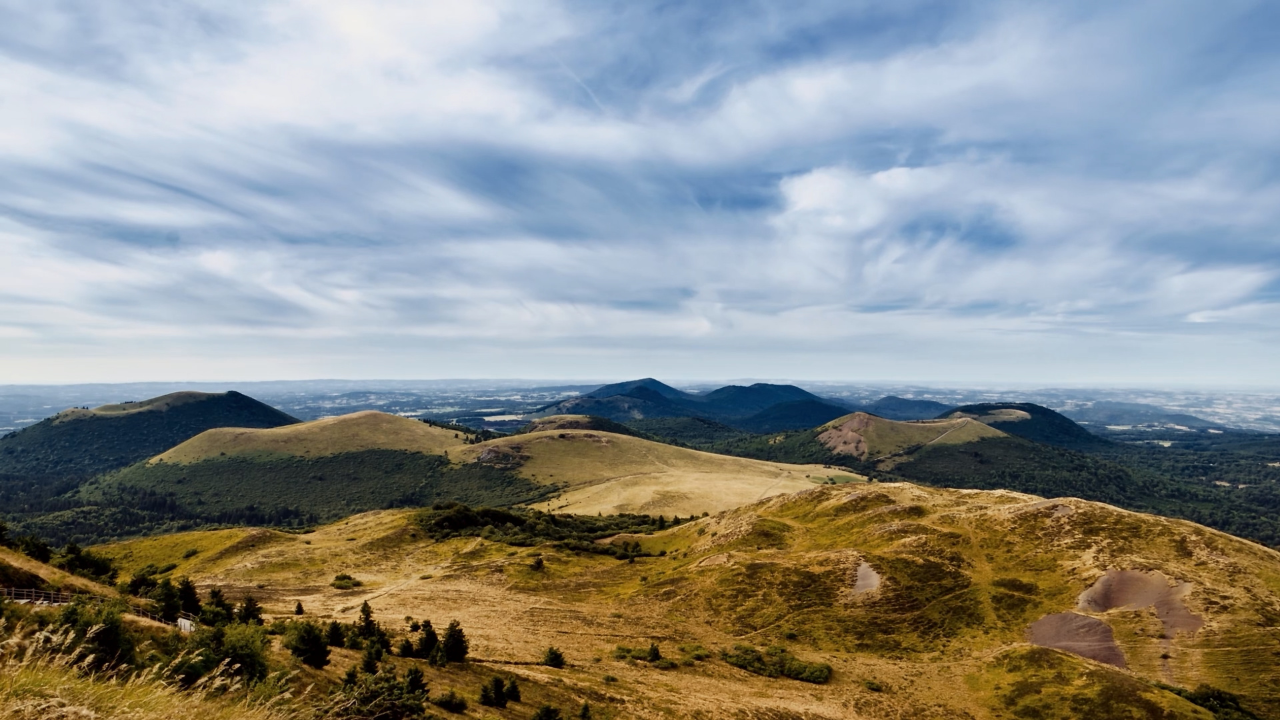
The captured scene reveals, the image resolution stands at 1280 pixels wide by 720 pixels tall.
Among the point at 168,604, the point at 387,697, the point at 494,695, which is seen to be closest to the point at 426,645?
the point at 494,695

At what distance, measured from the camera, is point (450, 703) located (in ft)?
115

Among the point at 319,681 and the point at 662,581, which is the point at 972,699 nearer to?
the point at 662,581

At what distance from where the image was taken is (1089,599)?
71.8 meters

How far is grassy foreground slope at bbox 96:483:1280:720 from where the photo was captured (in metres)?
53.1

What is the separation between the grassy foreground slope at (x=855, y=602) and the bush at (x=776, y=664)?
70.8 inches

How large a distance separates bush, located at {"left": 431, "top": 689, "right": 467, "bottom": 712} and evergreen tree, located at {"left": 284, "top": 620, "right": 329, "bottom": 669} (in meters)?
8.00

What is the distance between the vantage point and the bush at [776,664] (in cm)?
5891

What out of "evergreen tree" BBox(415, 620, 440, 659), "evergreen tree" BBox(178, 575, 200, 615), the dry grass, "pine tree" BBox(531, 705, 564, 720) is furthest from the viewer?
"evergreen tree" BBox(415, 620, 440, 659)

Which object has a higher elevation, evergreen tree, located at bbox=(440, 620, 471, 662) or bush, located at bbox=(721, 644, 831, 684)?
evergreen tree, located at bbox=(440, 620, 471, 662)

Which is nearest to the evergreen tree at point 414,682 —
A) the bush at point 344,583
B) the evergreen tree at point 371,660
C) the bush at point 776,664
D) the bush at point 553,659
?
the evergreen tree at point 371,660

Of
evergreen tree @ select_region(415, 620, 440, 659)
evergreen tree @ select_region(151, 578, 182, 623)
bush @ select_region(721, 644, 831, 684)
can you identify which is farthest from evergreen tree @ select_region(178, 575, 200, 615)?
bush @ select_region(721, 644, 831, 684)

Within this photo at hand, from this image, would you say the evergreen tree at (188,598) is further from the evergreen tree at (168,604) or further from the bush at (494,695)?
the bush at (494,695)

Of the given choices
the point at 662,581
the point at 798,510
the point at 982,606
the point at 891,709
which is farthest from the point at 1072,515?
the point at 662,581

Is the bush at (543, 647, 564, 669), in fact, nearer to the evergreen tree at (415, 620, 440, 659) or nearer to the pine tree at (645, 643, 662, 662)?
the pine tree at (645, 643, 662, 662)
